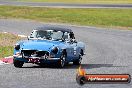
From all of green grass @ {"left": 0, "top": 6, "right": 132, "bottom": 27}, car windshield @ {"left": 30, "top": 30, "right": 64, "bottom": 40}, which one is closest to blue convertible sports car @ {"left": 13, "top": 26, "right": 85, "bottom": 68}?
car windshield @ {"left": 30, "top": 30, "right": 64, "bottom": 40}

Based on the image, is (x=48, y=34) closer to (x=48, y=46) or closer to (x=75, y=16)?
(x=48, y=46)

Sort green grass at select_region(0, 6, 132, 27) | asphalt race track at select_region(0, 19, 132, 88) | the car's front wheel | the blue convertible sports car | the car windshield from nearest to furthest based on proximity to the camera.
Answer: asphalt race track at select_region(0, 19, 132, 88)
the blue convertible sports car
the car's front wheel
the car windshield
green grass at select_region(0, 6, 132, 27)

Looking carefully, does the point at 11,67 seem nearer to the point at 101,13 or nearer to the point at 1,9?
the point at 101,13

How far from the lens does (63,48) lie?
19797 mm

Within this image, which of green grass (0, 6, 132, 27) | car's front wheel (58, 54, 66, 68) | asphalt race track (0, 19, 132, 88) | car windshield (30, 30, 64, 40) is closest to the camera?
asphalt race track (0, 19, 132, 88)

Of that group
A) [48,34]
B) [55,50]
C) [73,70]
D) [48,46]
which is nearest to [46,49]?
[48,46]

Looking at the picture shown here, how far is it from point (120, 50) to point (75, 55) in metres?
8.14

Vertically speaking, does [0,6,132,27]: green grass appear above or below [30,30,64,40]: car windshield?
below

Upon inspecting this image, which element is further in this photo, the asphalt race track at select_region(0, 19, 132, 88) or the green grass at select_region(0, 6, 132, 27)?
the green grass at select_region(0, 6, 132, 27)

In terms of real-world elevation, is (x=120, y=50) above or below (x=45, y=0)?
above

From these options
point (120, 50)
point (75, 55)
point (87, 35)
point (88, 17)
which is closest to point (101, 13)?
point (88, 17)

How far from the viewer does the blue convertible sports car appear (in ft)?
62.5

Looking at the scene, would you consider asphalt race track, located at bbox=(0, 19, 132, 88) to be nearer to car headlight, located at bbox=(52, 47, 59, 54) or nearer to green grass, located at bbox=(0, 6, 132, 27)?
car headlight, located at bbox=(52, 47, 59, 54)

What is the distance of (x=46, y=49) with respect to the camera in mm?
19141
